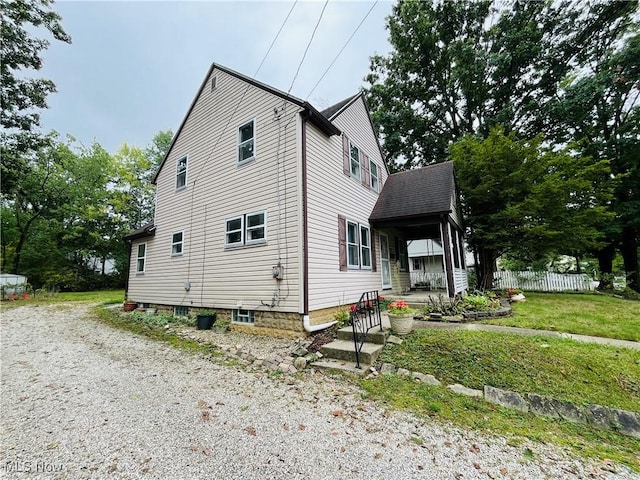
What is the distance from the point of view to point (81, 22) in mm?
10352

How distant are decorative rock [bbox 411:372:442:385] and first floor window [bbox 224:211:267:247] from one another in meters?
4.69

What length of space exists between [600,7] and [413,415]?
25.3 m

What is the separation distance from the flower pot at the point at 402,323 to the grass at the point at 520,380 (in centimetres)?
39

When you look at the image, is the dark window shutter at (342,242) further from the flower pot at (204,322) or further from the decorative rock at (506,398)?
the decorative rock at (506,398)


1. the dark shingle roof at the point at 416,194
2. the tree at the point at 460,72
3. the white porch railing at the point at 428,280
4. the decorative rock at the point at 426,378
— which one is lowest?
the decorative rock at the point at 426,378

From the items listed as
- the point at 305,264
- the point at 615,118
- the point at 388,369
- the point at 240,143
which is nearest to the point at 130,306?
the point at 240,143

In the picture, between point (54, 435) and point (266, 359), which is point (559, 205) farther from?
point (54, 435)

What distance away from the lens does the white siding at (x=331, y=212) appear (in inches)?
269

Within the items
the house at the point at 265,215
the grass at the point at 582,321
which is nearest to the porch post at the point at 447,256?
the grass at the point at 582,321

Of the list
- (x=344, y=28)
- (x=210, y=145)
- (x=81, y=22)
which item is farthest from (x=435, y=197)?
(x=81, y=22)

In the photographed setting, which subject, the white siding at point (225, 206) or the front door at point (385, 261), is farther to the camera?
the front door at point (385, 261)

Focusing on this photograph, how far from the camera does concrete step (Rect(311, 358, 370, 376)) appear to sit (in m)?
4.43

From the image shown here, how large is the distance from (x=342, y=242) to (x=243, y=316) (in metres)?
3.56

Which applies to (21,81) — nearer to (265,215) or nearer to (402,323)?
(265,215)
